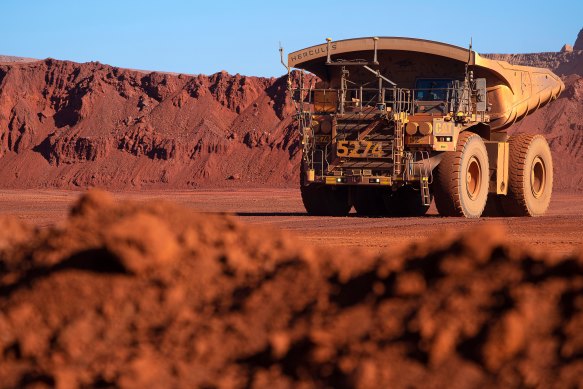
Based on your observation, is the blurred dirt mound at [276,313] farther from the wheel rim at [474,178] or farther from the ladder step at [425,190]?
the wheel rim at [474,178]

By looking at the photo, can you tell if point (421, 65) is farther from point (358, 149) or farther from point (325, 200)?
point (325, 200)

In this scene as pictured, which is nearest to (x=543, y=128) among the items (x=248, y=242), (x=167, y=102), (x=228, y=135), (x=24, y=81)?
(x=228, y=135)

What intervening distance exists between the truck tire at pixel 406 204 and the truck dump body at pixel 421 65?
2.37 metres

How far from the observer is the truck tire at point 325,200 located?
20.0 meters

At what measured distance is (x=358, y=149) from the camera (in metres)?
18.3

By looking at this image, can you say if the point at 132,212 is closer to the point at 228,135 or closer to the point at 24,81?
the point at 228,135

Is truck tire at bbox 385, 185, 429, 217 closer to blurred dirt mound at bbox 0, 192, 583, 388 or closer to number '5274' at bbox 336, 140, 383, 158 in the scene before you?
number '5274' at bbox 336, 140, 383, 158

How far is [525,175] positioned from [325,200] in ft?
13.6

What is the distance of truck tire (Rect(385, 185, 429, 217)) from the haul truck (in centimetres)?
91

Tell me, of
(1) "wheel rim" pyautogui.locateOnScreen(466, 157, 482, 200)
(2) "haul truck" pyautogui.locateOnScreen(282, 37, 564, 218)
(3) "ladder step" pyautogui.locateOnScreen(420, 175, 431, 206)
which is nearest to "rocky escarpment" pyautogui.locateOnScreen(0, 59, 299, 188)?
(2) "haul truck" pyautogui.locateOnScreen(282, 37, 564, 218)

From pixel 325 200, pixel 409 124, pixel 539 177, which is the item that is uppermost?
pixel 409 124

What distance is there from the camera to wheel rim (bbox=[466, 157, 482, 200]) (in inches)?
739

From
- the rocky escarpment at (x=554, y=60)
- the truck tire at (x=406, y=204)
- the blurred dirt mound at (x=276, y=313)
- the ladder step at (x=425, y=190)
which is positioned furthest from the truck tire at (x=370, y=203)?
the rocky escarpment at (x=554, y=60)

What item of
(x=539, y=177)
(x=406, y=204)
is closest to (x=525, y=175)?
(x=539, y=177)
